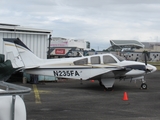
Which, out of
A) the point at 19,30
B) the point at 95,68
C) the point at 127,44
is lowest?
the point at 95,68

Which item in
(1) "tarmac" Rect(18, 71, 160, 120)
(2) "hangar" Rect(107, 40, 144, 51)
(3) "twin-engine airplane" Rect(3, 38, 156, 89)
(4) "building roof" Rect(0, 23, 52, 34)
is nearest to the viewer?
(1) "tarmac" Rect(18, 71, 160, 120)

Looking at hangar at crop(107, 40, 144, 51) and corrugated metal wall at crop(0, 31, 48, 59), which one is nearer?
corrugated metal wall at crop(0, 31, 48, 59)

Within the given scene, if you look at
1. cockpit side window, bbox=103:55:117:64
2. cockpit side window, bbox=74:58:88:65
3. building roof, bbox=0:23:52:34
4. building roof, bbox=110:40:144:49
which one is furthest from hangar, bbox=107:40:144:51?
cockpit side window, bbox=74:58:88:65

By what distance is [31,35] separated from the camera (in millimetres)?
21234

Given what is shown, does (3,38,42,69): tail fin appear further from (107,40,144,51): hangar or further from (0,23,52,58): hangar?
(107,40,144,51): hangar

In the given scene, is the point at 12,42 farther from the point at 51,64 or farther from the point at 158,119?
the point at 158,119

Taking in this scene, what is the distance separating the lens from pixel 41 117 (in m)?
8.50

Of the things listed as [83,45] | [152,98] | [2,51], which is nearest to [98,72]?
[152,98]

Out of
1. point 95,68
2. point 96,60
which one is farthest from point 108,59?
point 95,68

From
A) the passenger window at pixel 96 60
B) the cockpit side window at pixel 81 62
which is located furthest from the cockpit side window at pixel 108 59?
the cockpit side window at pixel 81 62

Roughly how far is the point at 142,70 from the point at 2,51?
960 centimetres

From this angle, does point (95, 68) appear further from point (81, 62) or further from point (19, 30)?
point (19, 30)

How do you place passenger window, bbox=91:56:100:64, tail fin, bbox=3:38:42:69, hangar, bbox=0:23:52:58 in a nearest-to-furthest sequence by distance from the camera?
passenger window, bbox=91:56:100:64 → tail fin, bbox=3:38:42:69 → hangar, bbox=0:23:52:58

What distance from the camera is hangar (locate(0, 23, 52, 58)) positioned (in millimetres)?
20203
